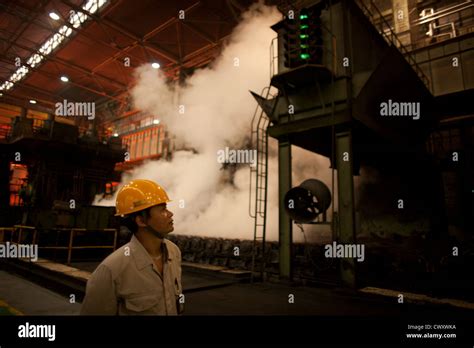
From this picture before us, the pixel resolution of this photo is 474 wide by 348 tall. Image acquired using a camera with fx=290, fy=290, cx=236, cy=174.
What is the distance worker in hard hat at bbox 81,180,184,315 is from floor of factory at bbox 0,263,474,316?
2512mm

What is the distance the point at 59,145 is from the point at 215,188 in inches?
273

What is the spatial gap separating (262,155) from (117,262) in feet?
19.6

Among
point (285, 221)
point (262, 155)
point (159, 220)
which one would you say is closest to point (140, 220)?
point (159, 220)

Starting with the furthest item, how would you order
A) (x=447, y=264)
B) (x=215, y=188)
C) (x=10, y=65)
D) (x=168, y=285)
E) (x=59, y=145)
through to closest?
(x=10, y=65), (x=59, y=145), (x=215, y=188), (x=447, y=264), (x=168, y=285)

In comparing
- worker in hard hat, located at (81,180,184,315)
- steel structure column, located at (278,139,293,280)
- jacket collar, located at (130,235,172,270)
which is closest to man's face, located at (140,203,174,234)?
worker in hard hat, located at (81,180,184,315)

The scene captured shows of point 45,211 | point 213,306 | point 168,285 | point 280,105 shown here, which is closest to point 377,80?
point 280,105

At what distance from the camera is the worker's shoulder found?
Answer: 170 centimetres

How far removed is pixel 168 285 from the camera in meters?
1.91

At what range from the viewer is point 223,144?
12.0 metres

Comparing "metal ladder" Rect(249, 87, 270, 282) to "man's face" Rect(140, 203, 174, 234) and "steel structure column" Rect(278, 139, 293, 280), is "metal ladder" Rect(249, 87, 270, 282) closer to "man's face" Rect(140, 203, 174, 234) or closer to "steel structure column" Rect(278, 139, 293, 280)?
"steel structure column" Rect(278, 139, 293, 280)

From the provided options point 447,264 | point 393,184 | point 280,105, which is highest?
point 280,105

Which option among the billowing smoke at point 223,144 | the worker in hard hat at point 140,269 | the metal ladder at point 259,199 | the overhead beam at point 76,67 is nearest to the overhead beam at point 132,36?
the billowing smoke at point 223,144

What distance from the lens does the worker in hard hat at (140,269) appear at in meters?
1.67

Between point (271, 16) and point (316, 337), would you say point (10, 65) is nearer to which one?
point (271, 16)
